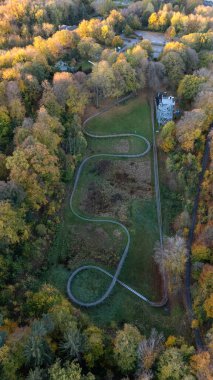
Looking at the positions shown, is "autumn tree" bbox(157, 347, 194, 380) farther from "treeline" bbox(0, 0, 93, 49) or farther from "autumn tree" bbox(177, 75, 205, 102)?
"treeline" bbox(0, 0, 93, 49)

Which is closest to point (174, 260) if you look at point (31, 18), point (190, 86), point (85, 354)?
point (85, 354)

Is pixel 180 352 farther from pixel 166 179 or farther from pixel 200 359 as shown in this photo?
pixel 166 179

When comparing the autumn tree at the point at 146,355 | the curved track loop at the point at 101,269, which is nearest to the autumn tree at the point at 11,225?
the curved track loop at the point at 101,269

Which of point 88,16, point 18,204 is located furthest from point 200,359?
point 88,16

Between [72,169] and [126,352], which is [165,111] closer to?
[72,169]

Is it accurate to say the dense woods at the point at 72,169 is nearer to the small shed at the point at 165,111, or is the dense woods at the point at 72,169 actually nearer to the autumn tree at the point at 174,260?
the autumn tree at the point at 174,260
